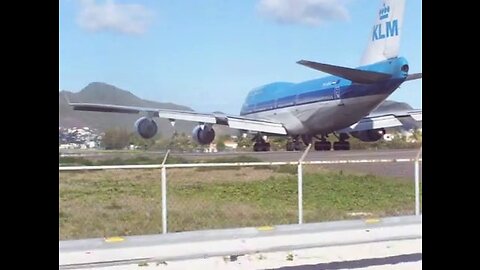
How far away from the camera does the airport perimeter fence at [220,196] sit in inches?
297

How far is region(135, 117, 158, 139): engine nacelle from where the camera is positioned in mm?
17844

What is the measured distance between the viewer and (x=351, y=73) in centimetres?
1944

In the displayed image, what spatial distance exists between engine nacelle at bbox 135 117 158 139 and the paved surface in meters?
12.4

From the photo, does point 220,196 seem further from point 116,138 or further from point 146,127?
point 146,127

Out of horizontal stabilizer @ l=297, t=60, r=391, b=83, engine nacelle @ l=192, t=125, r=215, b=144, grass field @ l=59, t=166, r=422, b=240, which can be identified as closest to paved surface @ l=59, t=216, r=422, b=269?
grass field @ l=59, t=166, r=422, b=240

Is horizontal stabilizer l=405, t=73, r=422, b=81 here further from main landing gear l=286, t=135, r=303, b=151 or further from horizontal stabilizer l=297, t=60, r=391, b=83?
main landing gear l=286, t=135, r=303, b=151

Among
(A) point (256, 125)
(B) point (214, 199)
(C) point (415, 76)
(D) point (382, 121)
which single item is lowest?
(B) point (214, 199)

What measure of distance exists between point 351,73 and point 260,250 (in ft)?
49.0

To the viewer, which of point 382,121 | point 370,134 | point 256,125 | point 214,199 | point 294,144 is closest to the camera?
point 214,199

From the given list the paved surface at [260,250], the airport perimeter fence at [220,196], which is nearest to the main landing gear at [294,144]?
the airport perimeter fence at [220,196]

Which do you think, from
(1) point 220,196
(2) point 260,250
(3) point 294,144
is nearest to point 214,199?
(1) point 220,196
